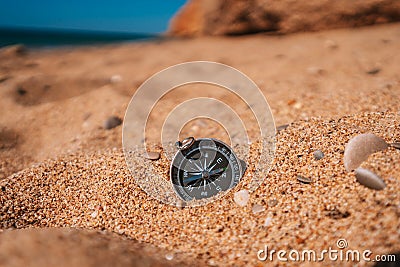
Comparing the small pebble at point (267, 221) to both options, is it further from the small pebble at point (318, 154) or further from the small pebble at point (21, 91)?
the small pebble at point (21, 91)

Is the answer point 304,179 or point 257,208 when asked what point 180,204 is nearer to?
point 257,208

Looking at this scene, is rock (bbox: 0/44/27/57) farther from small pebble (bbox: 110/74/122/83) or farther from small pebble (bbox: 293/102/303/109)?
small pebble (bbox: 293/102/303/109)

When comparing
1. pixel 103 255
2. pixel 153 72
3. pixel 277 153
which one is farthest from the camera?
pixel 153 72

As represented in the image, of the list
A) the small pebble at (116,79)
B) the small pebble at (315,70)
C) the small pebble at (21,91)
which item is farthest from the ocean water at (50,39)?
the small pebble at (315,70)

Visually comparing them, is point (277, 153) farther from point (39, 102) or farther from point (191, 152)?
point (39, 102)

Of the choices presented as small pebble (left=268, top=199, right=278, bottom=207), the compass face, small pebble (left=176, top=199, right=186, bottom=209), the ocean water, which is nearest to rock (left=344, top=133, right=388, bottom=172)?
small pebble (left=268, top=199, right=278, bottom=207)

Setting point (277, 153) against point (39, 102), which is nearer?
point (277, 153)

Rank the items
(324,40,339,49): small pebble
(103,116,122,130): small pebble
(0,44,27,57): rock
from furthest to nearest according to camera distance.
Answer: (0,44,27,57): rock → (324,40,339,49): small pebble → (103,116,122,130): small pebble

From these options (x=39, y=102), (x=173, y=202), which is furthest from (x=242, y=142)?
(x=39, y=102)
